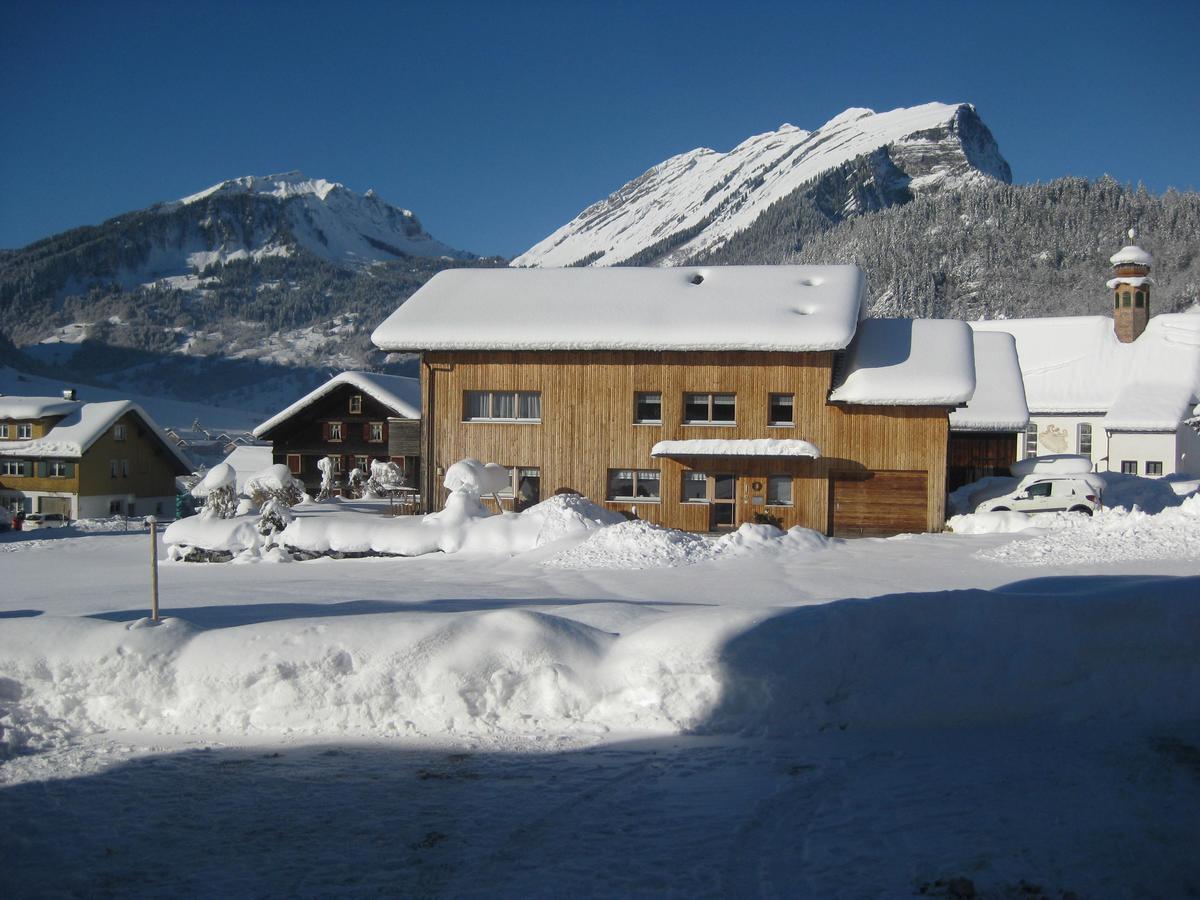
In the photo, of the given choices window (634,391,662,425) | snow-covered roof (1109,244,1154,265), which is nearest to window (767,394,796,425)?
window (634,391,662,425)

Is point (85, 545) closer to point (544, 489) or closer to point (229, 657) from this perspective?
point (544, 489)

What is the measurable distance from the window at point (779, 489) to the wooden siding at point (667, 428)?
0.60 ft

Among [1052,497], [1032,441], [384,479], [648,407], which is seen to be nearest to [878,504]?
[1052,497]

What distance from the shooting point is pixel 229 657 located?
27.8 feet

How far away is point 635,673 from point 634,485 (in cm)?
1945

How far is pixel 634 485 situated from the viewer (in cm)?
2773

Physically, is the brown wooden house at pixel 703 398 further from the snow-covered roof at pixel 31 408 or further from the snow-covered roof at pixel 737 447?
the snow-covered roof at pixel 31 408

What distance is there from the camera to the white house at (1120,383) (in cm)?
4478

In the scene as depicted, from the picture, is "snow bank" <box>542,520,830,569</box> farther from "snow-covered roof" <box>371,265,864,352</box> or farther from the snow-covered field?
the snow-covered field

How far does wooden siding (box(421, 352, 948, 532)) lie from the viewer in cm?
2611

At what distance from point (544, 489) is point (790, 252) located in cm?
14610

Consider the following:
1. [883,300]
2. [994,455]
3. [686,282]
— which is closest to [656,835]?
[686,282]

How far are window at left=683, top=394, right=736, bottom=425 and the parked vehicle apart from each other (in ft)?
122

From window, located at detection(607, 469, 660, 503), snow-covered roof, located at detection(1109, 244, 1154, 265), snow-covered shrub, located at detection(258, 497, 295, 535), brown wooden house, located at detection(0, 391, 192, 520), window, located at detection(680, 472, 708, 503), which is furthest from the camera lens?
snow-covered roof, located at detection(1109, 244, 1154, 265)
